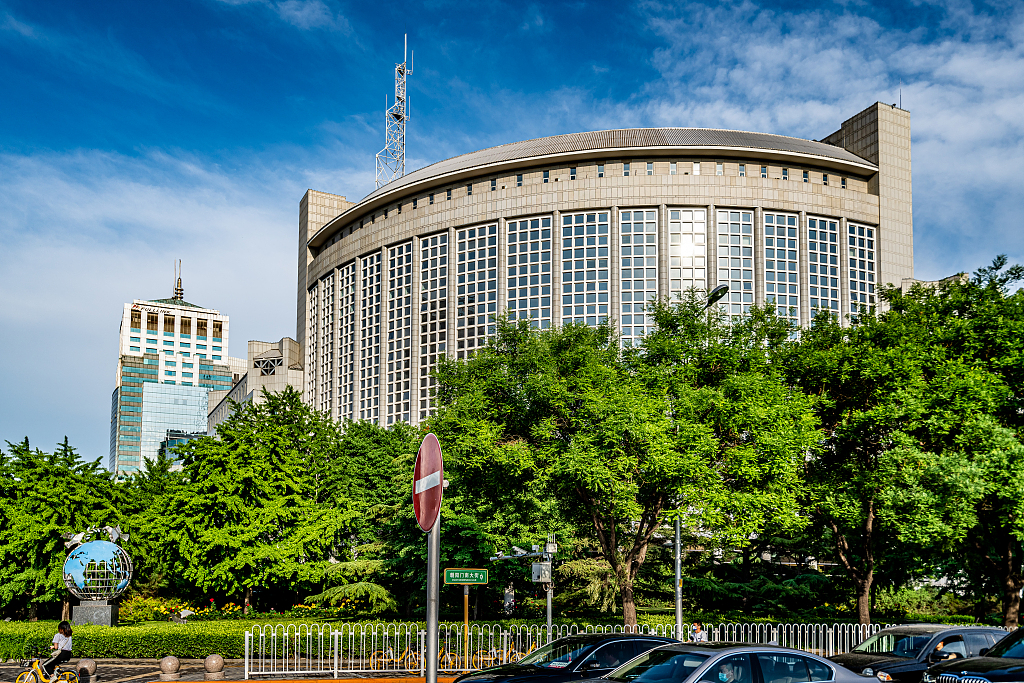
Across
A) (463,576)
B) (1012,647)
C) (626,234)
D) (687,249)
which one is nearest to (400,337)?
(626,234)

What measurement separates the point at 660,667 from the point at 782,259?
55.6 metres

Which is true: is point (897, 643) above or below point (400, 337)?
below

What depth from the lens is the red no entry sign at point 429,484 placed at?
251 inches

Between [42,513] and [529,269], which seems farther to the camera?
[529,269]

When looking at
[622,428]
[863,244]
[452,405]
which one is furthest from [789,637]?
[863,244]

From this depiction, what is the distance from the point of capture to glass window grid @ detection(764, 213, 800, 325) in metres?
61.5

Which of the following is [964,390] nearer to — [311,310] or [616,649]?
[616,649]

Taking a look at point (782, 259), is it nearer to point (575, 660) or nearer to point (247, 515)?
point (247, 515)

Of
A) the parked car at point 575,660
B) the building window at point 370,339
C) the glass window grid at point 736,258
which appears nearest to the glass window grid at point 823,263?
the glass window grid at point 736,258

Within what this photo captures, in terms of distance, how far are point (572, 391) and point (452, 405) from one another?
368cm

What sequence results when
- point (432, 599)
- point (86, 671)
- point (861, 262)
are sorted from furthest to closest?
point (861, 262)
point (86, 671)
point (432, 599)

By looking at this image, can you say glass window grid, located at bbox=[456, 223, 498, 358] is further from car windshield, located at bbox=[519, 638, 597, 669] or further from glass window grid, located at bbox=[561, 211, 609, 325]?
car windshield, located at bbox=[519, 638, 597, 669]

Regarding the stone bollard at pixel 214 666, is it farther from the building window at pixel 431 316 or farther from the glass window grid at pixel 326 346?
the glass window grid at pixel 326 346

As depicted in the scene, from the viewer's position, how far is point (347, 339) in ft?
244
